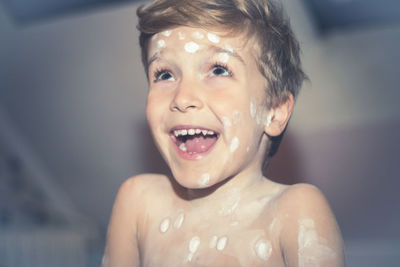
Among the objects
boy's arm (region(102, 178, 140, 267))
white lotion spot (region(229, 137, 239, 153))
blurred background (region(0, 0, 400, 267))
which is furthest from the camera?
blurred background (region(0, 0, 400, 267))

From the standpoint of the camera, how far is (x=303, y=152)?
4.83 ft

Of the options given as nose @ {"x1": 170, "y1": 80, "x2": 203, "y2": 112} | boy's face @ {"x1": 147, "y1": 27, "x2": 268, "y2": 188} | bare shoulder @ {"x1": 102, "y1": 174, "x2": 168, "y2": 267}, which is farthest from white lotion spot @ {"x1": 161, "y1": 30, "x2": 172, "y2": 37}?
bare shoulder @ {"x1": 102, "y1": 174, "x2": 168, "y2": 267}

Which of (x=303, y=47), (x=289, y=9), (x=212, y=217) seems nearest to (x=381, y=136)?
(x=303, y=47)

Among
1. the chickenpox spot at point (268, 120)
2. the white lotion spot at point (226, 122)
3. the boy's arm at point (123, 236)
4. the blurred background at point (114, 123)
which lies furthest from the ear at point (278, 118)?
the blurred background at point (114, 123)

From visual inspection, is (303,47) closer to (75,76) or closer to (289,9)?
(289,9)

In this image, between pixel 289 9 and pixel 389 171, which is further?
pixel 389 171

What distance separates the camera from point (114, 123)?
166cm

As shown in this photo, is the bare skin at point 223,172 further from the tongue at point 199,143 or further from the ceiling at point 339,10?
the ceiling at point 339,10

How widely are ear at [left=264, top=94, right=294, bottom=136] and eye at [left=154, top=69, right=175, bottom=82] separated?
21cm

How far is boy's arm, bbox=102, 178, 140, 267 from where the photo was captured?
2.91 ft

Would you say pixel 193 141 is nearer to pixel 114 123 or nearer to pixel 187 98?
pixel 187 98

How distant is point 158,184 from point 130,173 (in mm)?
827

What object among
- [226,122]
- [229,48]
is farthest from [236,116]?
[229,48]

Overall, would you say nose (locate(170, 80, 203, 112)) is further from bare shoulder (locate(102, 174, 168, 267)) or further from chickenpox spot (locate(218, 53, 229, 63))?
bare shoulder (locate(102, 174, 168, 267))
